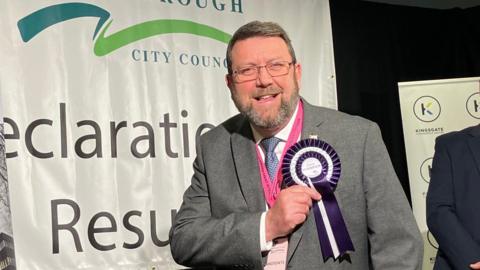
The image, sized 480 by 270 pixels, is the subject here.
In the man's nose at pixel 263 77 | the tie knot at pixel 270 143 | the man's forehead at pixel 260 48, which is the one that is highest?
the man's forehead at pixel 260 48

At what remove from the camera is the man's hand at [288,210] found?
1.28m

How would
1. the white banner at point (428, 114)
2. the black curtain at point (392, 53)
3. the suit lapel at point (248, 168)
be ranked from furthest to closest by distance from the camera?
1. the black curtain at point (392, 53)
2. the white banner at point (428, 114)
3. the suit lapel at point (248, 168)

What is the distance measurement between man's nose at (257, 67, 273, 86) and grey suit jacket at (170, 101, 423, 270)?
0.40 feet

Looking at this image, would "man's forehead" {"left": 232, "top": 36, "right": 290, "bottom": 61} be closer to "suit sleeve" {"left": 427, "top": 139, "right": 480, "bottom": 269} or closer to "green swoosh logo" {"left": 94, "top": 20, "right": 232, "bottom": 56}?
"suit sleeve" {"left": 427, "top": 139, "right": 480, "bottom": 269}

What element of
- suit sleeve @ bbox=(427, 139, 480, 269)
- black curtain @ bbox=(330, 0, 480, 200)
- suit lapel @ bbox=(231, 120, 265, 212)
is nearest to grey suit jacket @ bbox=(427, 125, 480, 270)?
suit sleeve @ bbox=(427, 139, 480, 269)

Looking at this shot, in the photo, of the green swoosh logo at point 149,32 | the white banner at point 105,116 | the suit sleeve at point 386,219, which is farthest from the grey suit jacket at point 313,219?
the green swoosh logo at point 149,32

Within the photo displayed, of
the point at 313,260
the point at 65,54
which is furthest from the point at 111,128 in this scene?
the point at 313,260

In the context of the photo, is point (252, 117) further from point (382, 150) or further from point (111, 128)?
point (111, 128)

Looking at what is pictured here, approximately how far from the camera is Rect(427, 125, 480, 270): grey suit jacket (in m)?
2.14

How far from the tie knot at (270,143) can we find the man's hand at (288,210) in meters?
0.18

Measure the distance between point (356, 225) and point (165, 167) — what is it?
152 cm

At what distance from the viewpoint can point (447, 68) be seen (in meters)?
4.24

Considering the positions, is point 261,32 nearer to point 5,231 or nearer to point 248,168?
point 248,168

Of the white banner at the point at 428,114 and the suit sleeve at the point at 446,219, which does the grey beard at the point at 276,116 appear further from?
the white banner at the point at 428,114
